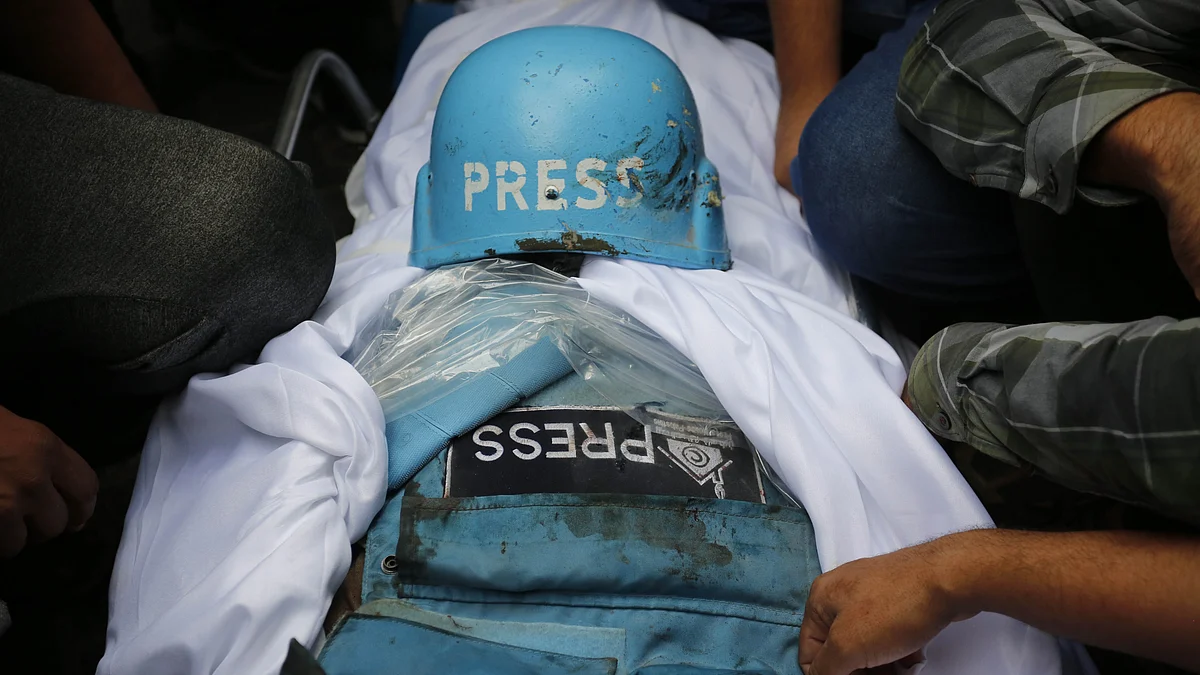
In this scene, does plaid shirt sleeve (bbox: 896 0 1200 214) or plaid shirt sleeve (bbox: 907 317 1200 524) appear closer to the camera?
plaid shirt sleeve (bbox: 907 317 1200 524)

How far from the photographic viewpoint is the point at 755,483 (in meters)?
0.73

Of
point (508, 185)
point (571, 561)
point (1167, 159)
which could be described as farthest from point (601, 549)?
point (1167, 159)

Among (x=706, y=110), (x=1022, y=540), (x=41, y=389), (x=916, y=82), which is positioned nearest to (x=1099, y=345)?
(x=1022, y=540)

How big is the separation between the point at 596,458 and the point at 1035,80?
507 millimetres

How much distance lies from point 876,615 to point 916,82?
1.83 ft

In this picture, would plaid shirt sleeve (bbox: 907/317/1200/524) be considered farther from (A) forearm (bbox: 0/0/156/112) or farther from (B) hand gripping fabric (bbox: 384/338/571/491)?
(A) forearm (bbox: 0/0/156/112)

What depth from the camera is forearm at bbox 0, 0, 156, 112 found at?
0.99m

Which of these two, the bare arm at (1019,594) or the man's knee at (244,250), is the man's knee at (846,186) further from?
the man's knee at (244,250)

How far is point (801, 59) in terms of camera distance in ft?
3.78

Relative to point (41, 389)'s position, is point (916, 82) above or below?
above

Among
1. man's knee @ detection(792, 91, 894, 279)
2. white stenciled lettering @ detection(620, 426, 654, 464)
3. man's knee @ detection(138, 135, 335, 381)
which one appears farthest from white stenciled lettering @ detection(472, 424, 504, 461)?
man's knee @ detection(792, 91, 894, 279)

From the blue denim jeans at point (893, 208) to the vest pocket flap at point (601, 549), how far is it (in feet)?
1.43

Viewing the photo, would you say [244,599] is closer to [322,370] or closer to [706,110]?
[322,370]

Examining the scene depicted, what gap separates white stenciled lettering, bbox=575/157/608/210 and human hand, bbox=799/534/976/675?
Answer: 0.41 meters
